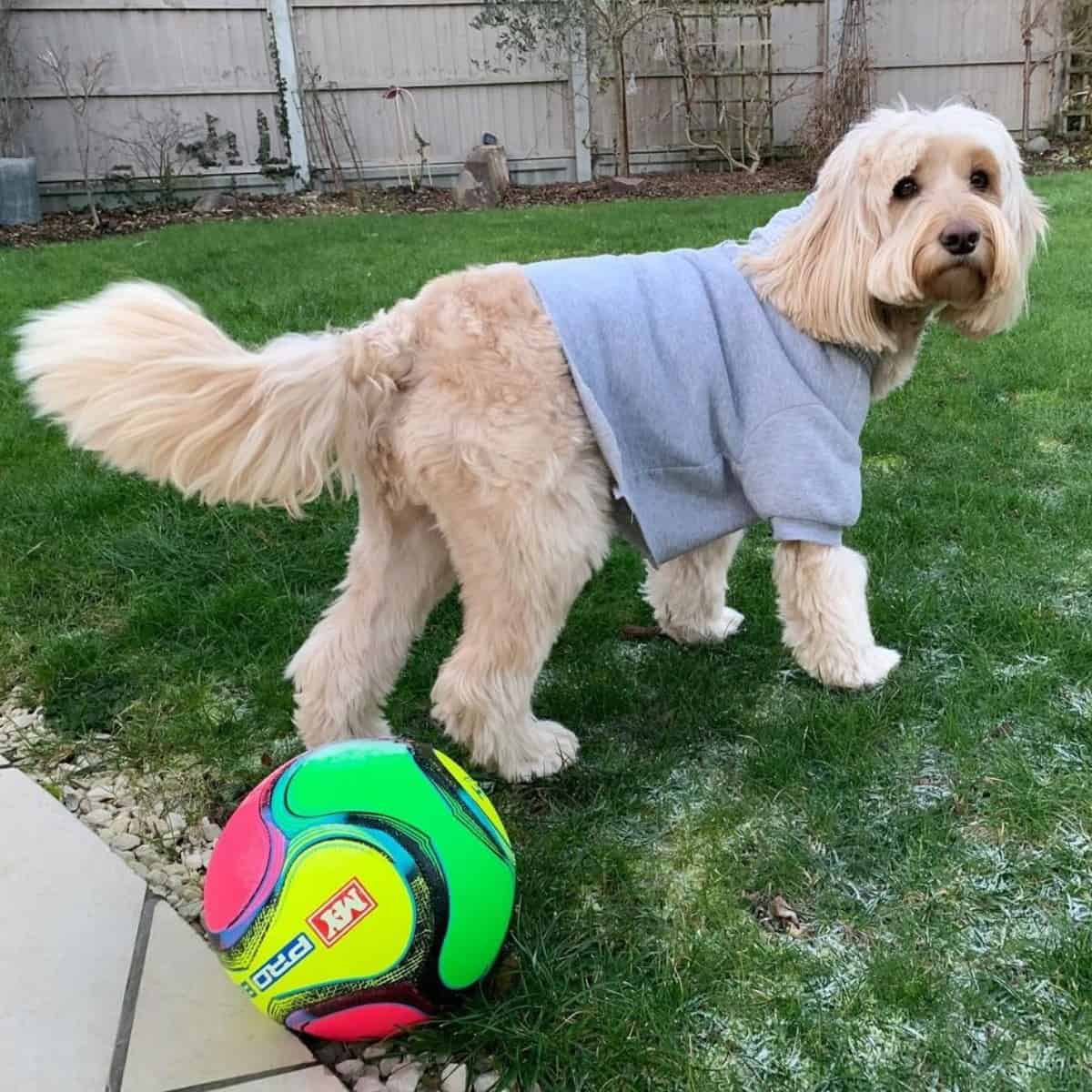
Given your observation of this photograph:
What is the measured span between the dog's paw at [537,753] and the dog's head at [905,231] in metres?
1.34

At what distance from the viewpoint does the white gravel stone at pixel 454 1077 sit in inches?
79.9

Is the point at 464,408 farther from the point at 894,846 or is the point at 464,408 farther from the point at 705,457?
the point at 894,846

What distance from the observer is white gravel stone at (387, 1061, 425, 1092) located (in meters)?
2.03

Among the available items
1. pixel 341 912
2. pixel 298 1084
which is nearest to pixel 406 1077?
pixel 298 1084

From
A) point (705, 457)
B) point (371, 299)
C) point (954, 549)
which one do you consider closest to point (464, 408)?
point (705, 457)

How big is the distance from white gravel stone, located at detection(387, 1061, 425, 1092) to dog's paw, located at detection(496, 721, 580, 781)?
2.97 ft

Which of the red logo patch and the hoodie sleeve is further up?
the hoodie sleeve

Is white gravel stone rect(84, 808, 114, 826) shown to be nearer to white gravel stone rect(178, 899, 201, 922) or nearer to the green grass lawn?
the green grass lawn

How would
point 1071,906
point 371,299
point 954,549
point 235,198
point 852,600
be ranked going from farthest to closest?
point 235,198, point 371,299, point 954,549, point 852,600, point 1071,906

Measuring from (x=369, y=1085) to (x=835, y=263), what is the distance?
2243 mm

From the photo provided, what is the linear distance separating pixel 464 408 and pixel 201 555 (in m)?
1.96

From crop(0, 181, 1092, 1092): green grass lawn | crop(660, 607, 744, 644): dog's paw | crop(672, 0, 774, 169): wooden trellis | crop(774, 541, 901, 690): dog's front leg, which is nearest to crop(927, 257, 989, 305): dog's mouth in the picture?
crop(774, 541, 901, 690): dog's front leg

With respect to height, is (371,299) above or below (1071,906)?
above

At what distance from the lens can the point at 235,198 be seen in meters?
12.1
